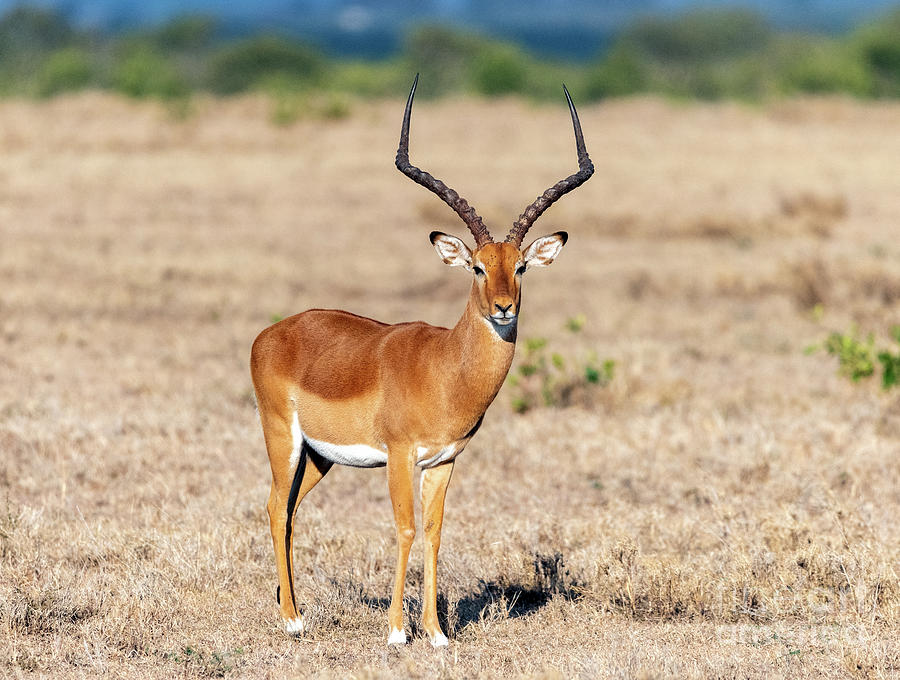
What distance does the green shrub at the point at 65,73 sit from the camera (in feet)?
204

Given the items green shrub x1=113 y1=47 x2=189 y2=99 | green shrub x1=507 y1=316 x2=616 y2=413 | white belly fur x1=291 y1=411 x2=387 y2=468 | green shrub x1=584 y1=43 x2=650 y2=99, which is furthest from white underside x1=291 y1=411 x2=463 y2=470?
green shrub x1=584 y1=43 x2=650 y2=99

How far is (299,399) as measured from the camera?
20.7ft

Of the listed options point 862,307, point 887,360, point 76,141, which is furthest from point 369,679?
point 76,141

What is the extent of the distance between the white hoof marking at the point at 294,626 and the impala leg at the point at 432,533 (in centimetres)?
62

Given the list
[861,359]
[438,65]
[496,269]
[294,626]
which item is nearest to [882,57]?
[438,65]

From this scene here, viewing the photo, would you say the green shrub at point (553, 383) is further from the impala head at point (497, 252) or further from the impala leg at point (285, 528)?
the impala head at point (497, 252)

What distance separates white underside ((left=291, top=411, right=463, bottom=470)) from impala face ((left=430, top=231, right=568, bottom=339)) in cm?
63

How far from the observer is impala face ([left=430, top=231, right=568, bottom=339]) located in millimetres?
5582

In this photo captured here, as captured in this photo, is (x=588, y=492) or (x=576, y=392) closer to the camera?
(x=588, y=492)

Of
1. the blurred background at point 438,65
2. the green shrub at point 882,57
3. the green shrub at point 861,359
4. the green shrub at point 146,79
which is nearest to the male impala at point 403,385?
the green shrub at point 861,359

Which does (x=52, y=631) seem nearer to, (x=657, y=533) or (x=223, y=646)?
(x=223, y=646)

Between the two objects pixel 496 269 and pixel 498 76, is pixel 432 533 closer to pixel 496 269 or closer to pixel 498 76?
pixel 496 269

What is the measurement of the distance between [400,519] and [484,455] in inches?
148

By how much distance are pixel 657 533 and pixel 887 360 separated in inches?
155
